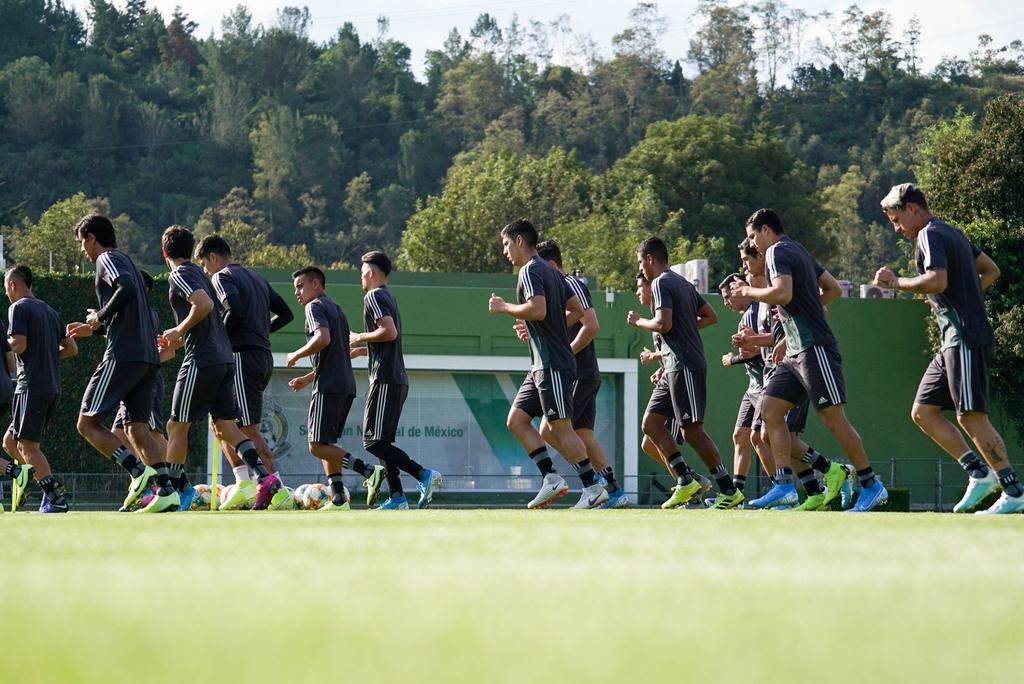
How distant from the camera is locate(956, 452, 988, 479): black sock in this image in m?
10.4

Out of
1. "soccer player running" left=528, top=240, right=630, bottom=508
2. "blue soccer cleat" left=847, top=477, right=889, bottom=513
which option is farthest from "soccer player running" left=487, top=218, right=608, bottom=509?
"blue soccer cleat" left=847, top=477, right=889, bottom=513

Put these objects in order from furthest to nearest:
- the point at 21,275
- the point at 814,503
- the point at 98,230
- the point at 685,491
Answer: the point at 21,275
the point at 685,491
the point at 98,230
the point at 814,503

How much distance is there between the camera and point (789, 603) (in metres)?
3.49

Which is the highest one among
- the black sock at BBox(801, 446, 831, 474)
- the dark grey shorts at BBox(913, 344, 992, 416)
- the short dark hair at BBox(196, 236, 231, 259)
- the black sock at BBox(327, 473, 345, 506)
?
the short dark hair at BBox(196, 236, 231, 259)

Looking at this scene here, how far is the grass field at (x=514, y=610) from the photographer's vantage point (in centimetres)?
248

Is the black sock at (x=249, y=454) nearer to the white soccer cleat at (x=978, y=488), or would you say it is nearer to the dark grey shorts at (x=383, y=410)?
the dark grey shorts at (x=383, y=410)

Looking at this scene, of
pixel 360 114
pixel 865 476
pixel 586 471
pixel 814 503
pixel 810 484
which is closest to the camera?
pixel 865 476

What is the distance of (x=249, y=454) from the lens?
12.9 metres

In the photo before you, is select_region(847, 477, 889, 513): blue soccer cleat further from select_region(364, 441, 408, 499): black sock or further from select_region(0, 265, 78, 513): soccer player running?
select_region(0, 265, 78, 513): soccer player running

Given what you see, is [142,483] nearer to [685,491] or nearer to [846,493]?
[685,491]

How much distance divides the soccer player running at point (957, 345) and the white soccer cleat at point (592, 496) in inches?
126

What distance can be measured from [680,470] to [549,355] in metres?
1.94

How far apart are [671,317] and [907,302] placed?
25.7 meters

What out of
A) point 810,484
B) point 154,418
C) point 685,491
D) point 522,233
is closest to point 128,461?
point 522,233
